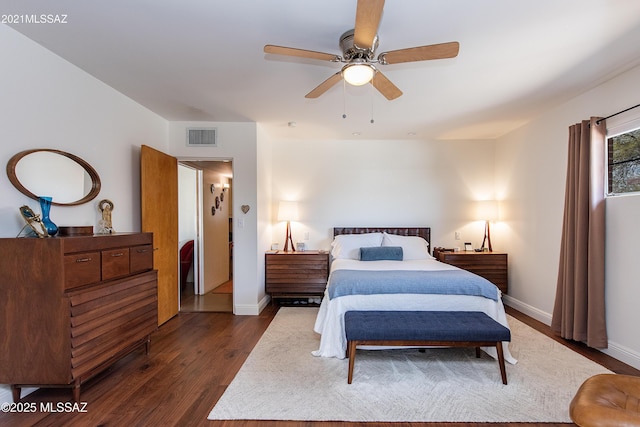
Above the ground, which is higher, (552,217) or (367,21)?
(367,21)

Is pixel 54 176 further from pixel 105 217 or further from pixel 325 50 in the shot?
pixel 325 50

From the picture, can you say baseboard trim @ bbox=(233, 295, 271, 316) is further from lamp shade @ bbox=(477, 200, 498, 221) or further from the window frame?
the window frame

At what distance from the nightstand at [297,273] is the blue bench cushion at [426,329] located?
1955 mm

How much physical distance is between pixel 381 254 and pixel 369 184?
1.42 m

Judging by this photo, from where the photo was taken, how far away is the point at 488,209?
4828 millimetres

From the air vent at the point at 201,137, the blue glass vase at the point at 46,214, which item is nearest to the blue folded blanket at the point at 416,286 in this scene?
the blue glass vase at the point at 46,214

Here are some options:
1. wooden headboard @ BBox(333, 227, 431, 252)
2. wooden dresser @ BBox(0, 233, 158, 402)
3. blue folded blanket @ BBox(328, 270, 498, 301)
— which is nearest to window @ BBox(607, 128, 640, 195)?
blue folded blanket @ BBox(328, 270, 498, 301)

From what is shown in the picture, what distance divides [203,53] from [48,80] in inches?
49.6

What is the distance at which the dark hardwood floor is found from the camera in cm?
200

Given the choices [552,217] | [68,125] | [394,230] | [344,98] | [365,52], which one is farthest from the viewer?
[394,230]

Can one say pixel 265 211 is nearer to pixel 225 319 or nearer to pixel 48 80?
pixel 225 319

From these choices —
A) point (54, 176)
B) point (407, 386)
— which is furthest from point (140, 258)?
point (407, 386)

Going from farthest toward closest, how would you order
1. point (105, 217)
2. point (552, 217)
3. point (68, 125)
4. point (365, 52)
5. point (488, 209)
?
1. point (488, 209)
2. point (552, 217)
3. point (105, 217)
4. point (68, 125)
5. point (365, 52)

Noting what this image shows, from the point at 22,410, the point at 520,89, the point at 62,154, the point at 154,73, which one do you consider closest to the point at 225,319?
the point at 22,410
